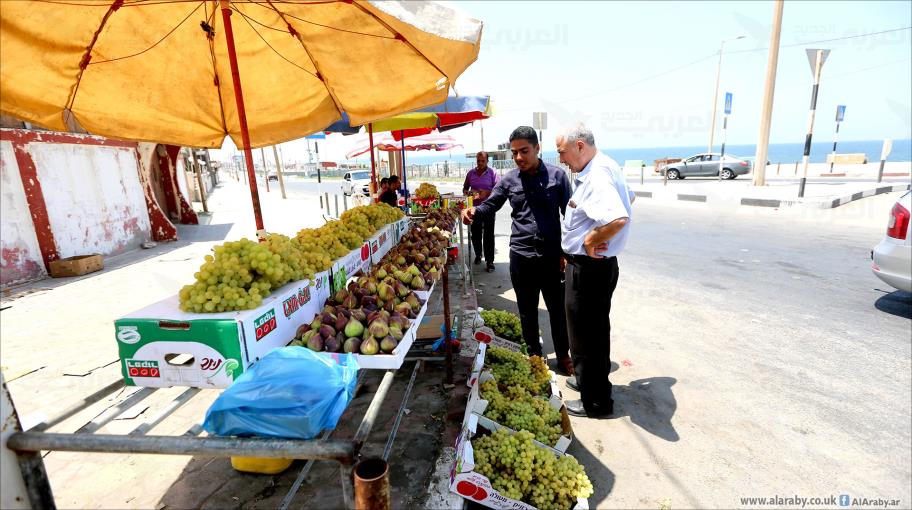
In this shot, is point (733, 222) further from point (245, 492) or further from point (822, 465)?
point (245, 492)

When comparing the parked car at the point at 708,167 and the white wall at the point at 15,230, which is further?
the parked car at the point at 708,167

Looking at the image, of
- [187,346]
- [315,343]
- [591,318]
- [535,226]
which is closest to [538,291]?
[535,226]

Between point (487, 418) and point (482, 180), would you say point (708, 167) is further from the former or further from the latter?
point (487, 418)

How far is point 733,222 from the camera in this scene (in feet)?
37.9

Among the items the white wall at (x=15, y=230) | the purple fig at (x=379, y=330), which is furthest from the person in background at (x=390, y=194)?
the white wall at (x=15, y=230)

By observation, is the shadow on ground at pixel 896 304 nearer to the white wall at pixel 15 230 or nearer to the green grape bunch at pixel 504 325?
the green grape bunch at pixel 504 325

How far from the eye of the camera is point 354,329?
2359 mm

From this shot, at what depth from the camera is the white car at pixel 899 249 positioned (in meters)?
4.84

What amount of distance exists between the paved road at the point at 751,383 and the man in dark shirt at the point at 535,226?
109cm

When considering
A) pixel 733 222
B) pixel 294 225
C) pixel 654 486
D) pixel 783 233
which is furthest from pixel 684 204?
pixel 654 486

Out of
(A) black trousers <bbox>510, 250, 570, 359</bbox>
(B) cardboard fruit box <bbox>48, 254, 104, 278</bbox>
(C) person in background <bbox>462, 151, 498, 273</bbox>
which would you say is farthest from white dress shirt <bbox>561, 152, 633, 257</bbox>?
(B) cardboard fruit box <bbox>48, 254, 104, 278</bbox>

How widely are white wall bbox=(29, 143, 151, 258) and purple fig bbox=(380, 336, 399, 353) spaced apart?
10089 mm

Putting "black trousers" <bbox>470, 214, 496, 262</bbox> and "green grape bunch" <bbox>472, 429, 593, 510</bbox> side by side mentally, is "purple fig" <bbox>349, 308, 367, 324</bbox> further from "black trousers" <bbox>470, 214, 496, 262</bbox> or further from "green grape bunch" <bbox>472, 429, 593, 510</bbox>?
"black trousers" <bbox>470, 214, 496, 262</bbox>

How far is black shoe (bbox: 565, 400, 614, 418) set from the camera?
3514mm
